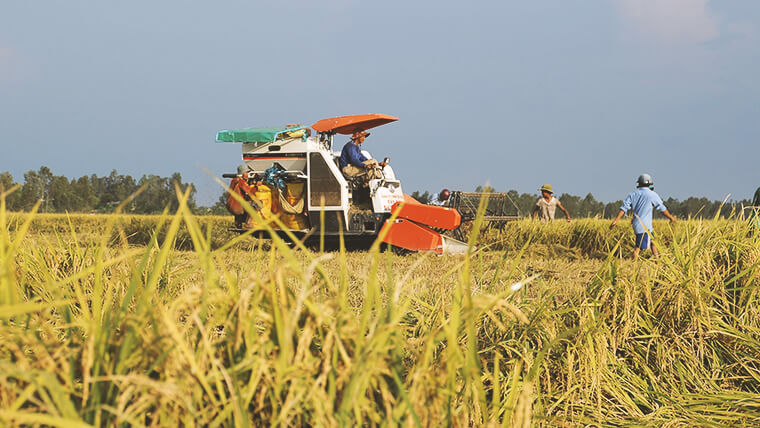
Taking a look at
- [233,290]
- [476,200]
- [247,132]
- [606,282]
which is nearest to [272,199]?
[247,132]

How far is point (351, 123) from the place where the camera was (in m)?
9.03

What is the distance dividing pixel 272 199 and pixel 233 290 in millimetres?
7657

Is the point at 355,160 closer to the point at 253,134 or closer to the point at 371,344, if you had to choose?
the point at 253,134

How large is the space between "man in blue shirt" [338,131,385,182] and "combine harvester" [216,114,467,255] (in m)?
0.19

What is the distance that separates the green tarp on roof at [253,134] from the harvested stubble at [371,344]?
4744 mm

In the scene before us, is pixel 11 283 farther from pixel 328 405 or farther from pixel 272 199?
pixel 272 199

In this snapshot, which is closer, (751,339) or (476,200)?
(751,339)

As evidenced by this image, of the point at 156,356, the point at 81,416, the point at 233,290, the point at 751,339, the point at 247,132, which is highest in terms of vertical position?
the point at 247,132

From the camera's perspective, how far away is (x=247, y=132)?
9055 mm

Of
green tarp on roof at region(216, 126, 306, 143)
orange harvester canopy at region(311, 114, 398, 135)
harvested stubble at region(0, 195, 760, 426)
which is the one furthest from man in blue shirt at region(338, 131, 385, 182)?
harvested stubble at region(0, 195, 760, 426)

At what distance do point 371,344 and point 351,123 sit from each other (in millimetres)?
8092

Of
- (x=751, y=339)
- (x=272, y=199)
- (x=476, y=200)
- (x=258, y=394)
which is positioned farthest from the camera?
(x=476, y=200)

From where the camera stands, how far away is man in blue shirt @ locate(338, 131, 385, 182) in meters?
8.71

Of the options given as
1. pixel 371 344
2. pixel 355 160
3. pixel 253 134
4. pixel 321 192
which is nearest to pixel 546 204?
pixel 355 160
